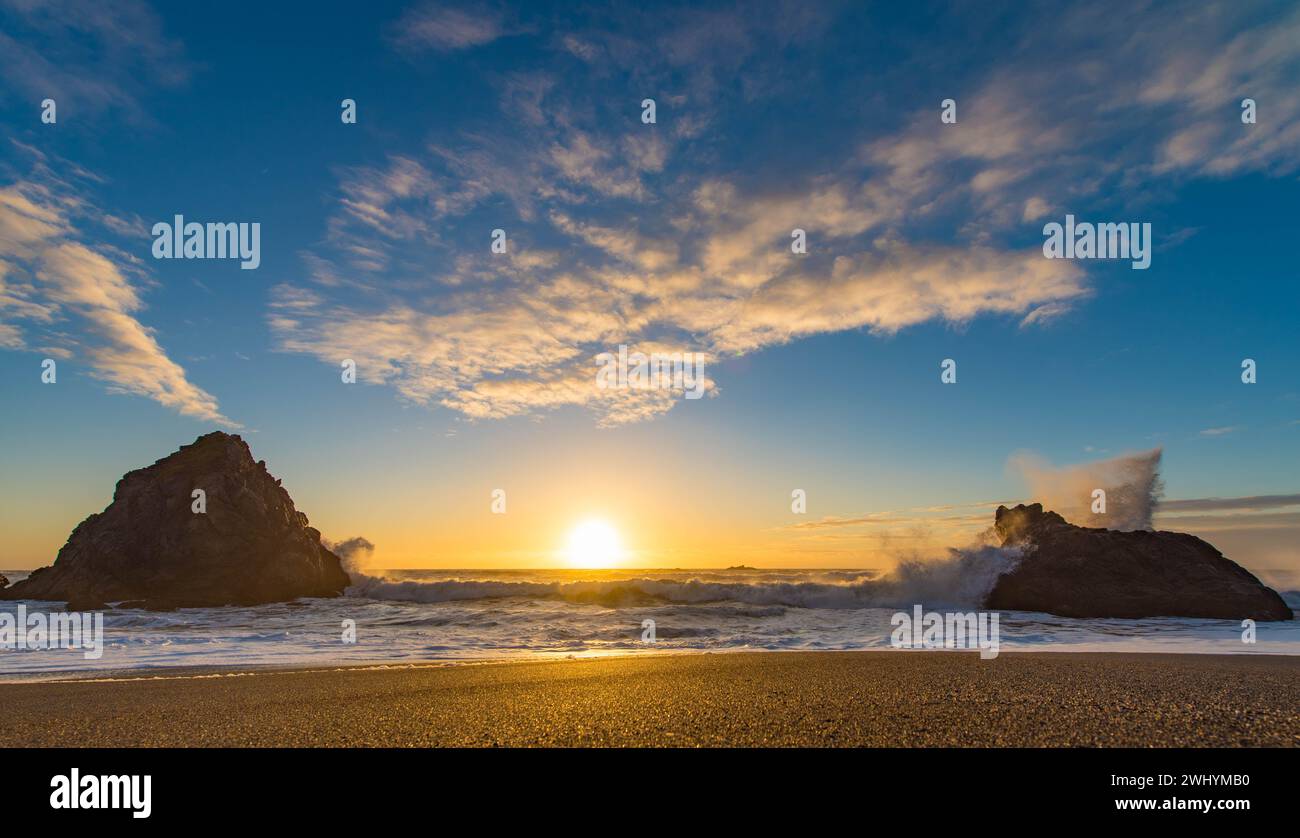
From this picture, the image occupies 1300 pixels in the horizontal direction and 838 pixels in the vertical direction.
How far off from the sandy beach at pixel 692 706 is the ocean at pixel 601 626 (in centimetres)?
446

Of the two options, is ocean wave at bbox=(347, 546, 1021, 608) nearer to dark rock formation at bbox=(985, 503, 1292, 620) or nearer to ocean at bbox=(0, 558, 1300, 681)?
ocean at bbox=(0, 558, 1300, 681)

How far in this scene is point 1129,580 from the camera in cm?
2422

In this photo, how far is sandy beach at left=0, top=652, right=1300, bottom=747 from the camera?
5.38 m

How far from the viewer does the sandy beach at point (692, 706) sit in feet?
17.7

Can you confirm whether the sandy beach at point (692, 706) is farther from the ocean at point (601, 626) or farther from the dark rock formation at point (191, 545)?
the dark rock formation at point (191, 545)

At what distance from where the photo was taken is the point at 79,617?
25109 mm

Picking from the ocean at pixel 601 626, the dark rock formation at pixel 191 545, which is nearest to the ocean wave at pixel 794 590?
the ocean at pixel 601 626

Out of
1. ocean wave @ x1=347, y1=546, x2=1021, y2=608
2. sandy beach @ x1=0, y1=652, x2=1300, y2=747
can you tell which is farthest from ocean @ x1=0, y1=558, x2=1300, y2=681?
sandy beach @ x1=0, y1=652, x2=1300, y2=747

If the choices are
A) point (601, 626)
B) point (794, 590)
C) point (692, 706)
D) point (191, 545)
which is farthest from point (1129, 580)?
point (191, 545)

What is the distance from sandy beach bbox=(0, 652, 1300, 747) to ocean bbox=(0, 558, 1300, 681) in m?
4.46

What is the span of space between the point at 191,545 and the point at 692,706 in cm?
3607
